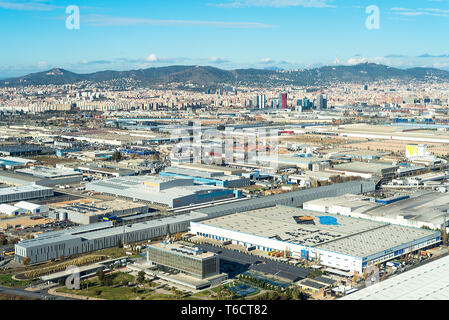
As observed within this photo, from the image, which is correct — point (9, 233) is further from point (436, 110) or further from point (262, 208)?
point (436, 110)

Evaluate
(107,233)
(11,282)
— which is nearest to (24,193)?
(107,233)

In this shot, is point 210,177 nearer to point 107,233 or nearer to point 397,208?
point 397,208

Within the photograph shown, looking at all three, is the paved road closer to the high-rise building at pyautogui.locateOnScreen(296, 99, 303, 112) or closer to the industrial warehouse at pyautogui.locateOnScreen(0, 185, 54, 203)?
the industrial warehouse at pyautogui.locateOnScreen(0, 185, 54, 203)

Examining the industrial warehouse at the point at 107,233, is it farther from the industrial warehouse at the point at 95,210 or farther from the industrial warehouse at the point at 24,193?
the industrial warehouse at the point at 24,193

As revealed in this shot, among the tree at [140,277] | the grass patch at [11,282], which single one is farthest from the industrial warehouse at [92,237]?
the tree at [140,277]

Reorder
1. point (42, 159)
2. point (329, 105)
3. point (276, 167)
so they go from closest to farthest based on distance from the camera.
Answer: point (276, 167) < point (42, 159) < point (329, 105)

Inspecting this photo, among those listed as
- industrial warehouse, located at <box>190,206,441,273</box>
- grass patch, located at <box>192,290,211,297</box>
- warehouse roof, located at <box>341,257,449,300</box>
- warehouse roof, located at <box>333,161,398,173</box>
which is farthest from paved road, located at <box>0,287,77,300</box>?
warehouse roof, located at <box>333,161,398,173</box>
